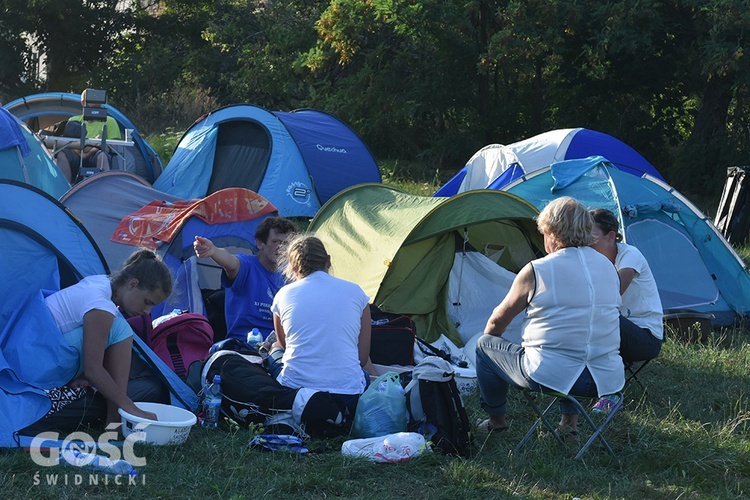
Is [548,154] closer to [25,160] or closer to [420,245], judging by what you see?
[420,245]

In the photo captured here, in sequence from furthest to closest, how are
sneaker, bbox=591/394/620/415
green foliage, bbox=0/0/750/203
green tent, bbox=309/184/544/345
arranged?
green foliage, bbox=0/0/750/203
green tent, bbox=309/184/544/345
sneaker, bbox=591/394/620/415

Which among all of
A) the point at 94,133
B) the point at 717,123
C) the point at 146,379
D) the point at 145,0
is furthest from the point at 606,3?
the point at 145,0

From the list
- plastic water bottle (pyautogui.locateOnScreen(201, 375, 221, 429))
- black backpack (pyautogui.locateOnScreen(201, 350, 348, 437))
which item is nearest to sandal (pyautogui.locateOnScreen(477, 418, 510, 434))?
black backpack (pyautogui.locateOnScreen(201, 350, 348, 437))

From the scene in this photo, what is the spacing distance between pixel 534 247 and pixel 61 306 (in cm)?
374

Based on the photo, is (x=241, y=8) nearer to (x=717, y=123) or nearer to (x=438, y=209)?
(x=717, y=123)

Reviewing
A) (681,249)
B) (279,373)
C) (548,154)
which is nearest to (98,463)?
(279,373)

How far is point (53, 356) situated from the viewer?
420 centimetres

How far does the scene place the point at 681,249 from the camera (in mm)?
7090

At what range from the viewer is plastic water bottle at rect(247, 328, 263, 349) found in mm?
5348

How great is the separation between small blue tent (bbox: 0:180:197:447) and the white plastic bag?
983 millimetres

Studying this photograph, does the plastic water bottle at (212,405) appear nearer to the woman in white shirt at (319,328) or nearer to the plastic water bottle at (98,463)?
the woman in white shirt at (319,328)

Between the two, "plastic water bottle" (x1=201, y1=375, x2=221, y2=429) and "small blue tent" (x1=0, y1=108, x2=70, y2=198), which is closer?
"plastic water bottle" (x1=201, y1=375, x2=221, y2=429)

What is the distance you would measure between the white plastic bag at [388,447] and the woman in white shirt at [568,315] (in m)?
0.55
